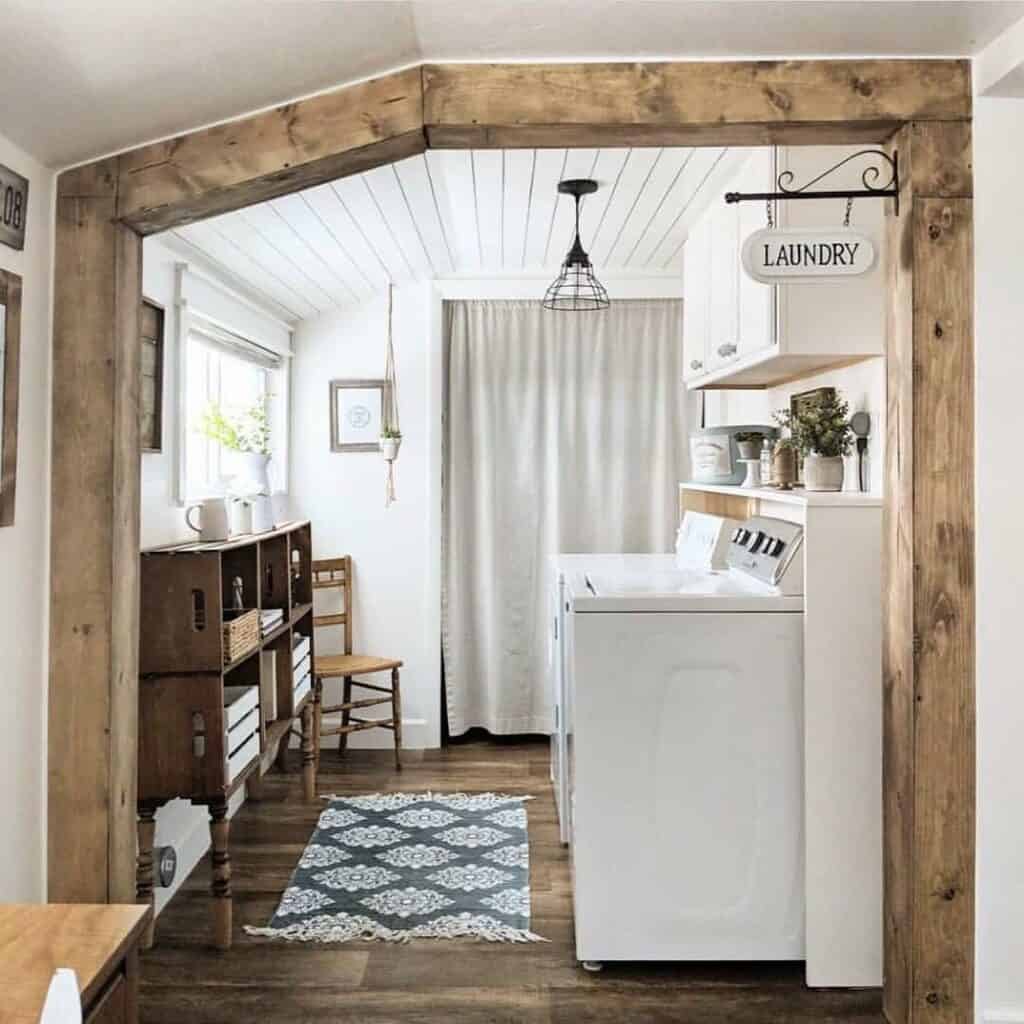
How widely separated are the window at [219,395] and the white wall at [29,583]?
121 centimetres

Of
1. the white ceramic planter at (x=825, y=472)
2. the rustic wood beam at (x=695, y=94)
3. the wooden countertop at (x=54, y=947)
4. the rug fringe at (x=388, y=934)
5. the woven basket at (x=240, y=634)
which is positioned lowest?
the rug fringe at (x=388, y=934)

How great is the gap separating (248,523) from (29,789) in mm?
1514

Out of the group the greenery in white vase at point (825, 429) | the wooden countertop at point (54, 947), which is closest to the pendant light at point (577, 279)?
the greenery in white vase at point (825, 429)

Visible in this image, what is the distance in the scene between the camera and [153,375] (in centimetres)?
324

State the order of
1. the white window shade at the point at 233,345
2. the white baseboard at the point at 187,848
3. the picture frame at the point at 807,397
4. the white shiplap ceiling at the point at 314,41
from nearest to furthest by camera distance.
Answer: the white shiplap ceiling at the point at 314,41 < the picture frame at the point at 807,397 < the white baseboard at the point at 187,848 < the white window shade at the point at 233,345

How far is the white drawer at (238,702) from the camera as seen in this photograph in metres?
3.01

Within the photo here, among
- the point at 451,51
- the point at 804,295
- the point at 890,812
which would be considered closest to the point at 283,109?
the point at 451,51

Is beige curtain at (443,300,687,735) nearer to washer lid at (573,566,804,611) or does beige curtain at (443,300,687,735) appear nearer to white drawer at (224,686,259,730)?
white drawer at (224,686,259,730)

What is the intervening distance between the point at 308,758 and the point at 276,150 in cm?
264

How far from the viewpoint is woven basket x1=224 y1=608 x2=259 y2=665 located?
2.98 m

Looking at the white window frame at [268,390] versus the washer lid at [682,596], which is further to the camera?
the white window frame at [268,390]

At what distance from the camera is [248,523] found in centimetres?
361

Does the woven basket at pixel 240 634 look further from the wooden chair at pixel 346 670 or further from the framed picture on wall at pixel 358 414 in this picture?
the framed picture on wall at pixel 358 414

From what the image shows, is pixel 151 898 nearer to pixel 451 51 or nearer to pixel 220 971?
pixel 220 971
